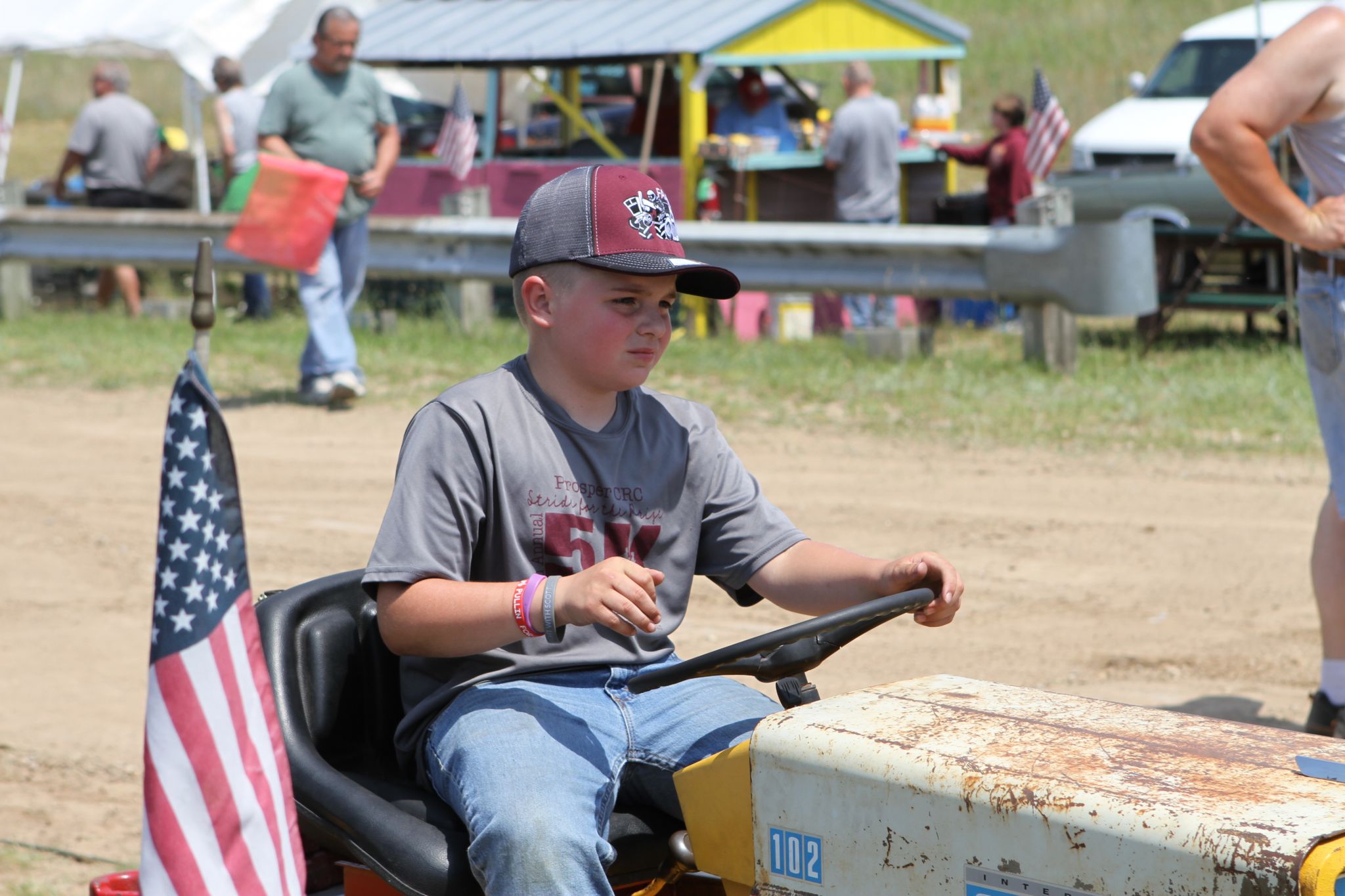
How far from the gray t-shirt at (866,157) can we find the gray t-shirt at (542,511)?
948 cm

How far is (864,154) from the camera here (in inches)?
→ 472

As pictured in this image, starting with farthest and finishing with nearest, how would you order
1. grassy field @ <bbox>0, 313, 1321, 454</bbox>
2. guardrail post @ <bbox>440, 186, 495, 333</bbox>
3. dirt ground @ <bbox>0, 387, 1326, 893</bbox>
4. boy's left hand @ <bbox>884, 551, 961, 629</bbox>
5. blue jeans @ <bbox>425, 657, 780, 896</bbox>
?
guardrail post @ <bbox>440, 186, 495, 333</bbox> → grassy field @ <bbox>0, 313, 1321, 454</bbox> → dirt ground @ <bbox>0, 387, 1326, 893</bbox> → boy's left hand @ <bbox>884, 551, 961, 629</bbox> → blue jeans @ <bbox>425, 657, 780, 896</bbox>

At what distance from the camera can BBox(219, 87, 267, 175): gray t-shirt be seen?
13.1m

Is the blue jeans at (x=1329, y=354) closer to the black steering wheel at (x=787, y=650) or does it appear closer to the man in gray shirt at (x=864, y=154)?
the black steering wheel at (x=787, y=650)

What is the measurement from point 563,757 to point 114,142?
38.1 feet

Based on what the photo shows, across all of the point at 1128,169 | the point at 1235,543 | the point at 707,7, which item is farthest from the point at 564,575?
the point at 707,7

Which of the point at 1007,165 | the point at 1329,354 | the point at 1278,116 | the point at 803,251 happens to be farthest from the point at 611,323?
the point at 1007,165

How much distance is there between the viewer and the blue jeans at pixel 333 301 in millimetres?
8367

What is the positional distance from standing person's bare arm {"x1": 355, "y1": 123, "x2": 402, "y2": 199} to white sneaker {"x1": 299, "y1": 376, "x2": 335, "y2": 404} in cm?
102

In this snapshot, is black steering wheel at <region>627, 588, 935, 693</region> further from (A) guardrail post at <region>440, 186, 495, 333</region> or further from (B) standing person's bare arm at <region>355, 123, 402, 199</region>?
(A) guardrail post at <region>440, 186, 495, 333</region>

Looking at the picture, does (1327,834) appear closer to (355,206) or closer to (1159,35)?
(355,206)

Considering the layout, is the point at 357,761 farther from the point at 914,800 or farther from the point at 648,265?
the point at 914,800

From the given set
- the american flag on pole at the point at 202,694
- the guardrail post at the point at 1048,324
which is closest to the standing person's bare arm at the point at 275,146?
the guardrail post at the point at 1048,324

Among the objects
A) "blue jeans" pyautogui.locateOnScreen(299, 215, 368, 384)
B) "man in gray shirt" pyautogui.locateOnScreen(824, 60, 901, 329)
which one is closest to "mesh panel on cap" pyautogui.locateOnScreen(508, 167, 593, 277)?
"blue jeans" pyautogui.locateOnScreen(299, 215, 368, 384)
